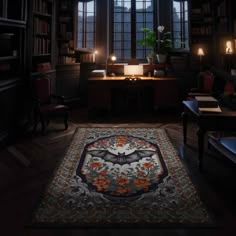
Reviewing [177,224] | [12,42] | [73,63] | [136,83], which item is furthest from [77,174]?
[73,63]

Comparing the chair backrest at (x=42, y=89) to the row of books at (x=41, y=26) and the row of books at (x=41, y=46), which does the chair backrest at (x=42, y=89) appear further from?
the row of books at (x=41, y=26)

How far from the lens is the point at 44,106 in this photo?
198 inches

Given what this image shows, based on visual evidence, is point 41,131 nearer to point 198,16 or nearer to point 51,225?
point 51,225

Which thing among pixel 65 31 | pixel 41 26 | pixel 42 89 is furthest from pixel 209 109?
pixel 65 31

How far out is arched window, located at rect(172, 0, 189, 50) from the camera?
7.48 m

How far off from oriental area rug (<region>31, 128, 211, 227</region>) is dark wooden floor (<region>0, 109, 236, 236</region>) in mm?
90

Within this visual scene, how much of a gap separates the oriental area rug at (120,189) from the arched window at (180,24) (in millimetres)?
3927

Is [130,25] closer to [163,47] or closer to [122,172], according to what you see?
[163,47]

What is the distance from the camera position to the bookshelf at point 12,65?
4.35 m

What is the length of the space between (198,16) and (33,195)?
5692 millimetres

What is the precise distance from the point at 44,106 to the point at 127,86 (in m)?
1.89

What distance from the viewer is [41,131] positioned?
4.94 metres

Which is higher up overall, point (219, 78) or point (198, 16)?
point (198, 16)

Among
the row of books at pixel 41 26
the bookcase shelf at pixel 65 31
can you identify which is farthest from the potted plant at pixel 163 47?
the row of books at pixel 41 26
